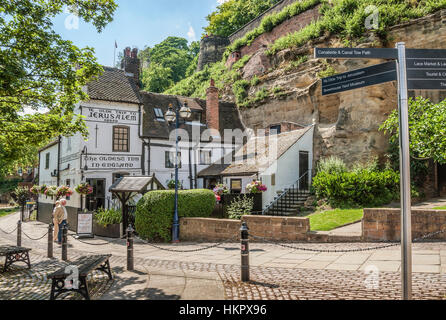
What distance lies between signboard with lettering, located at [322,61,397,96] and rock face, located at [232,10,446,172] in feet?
50.8

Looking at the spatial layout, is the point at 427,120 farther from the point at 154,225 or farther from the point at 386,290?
the point at 154,225

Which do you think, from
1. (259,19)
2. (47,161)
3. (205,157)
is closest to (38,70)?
(205,157)

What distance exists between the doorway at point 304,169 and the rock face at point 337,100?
87cm

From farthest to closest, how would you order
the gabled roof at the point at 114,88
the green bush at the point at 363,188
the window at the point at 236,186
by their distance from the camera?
the gabled roof at the point at 114,88, the window at the point at 236,186, the green bush at the point at 363,188

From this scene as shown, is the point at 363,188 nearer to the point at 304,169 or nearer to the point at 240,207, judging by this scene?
the point at 304,169

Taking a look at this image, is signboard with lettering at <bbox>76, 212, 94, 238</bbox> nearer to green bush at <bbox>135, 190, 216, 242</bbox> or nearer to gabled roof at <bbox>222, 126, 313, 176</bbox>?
green bush at <bbox>135, 190, 216, 242</bbox>

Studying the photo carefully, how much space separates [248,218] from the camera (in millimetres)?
12273

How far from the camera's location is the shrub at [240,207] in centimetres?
1614

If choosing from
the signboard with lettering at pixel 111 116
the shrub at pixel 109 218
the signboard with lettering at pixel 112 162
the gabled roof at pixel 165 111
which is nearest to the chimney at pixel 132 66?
the gabled roof at pixel 165 111

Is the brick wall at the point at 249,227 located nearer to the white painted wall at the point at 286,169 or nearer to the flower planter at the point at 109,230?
the flower planter at the point at 109,230

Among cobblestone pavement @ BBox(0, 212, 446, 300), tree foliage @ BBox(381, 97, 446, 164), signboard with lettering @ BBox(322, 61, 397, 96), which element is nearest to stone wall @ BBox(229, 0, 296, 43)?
tree foliage @ BBox(381, 97, 446, 164)

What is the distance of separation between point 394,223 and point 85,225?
507 inches

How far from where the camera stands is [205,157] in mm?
26406
